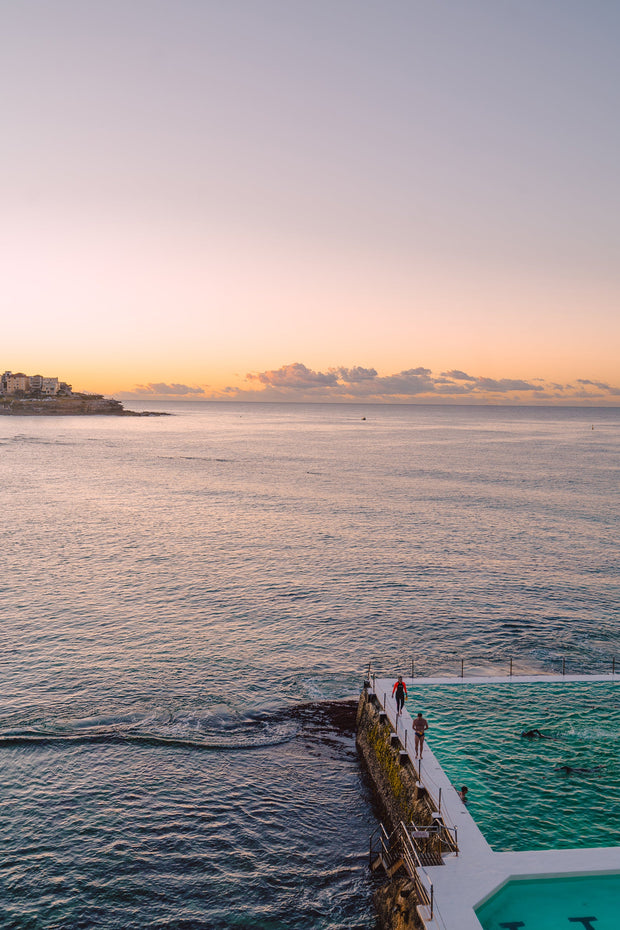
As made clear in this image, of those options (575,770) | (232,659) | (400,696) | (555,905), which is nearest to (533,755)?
(575,770)

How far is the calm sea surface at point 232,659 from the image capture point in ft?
70.3

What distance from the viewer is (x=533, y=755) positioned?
973 inches

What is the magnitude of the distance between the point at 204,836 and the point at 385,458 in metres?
142

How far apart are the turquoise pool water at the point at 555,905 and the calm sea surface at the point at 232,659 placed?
16.2ft

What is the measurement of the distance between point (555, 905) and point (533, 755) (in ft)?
27.5

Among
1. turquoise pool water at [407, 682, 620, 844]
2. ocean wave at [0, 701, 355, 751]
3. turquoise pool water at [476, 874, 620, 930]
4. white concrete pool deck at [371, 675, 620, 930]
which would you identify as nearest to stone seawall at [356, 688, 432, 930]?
white concrete pool deck at [371, 675, 620, 930]

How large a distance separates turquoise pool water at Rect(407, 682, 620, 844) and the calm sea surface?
4456 millimetres

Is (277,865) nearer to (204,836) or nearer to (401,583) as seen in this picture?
(204,836)

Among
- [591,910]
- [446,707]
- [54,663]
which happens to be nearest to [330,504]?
[54,663]

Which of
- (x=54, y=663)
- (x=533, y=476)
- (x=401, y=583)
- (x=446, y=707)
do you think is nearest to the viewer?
(x=446, y=707)

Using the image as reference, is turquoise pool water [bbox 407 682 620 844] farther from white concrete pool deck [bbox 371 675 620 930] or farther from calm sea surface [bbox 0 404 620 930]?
calm sea surface [bbox 0 404 620 930]

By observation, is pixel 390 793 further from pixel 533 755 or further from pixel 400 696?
pixel 533 755

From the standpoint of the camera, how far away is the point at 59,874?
838 inches

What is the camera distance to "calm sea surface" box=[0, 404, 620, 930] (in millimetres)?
21438
